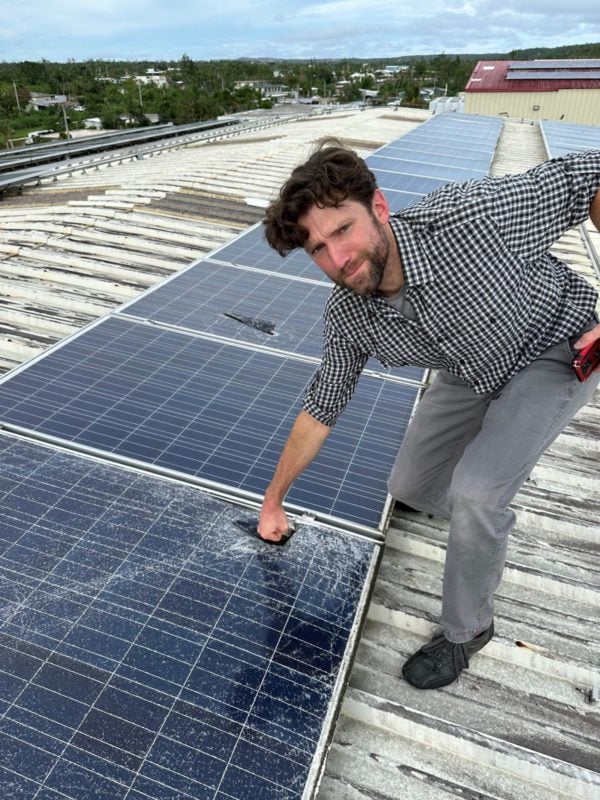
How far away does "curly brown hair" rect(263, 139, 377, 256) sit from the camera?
2762mm

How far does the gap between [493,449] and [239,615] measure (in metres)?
1.53

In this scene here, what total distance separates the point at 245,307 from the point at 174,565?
3412 millimetres

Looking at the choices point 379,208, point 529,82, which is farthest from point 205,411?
point 529,82

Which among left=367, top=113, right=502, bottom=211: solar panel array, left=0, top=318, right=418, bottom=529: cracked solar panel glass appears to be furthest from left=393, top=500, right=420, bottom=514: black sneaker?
left=367, top=113, right=502, bottom=211: solar panel array

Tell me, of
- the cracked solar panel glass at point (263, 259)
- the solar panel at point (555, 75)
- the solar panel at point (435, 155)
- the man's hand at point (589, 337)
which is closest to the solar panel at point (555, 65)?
the solar panel at point (555, 75)

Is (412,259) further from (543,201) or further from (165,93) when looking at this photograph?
(165,93)

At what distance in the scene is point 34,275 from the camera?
7230 millimetres

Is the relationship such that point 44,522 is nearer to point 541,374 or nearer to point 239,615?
point 239,615

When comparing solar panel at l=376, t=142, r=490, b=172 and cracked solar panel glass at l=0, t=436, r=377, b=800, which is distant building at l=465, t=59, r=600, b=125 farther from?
cracked solar panel glass at l=0, t=436, r=377, b=800

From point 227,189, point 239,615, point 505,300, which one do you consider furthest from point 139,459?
point 227,189

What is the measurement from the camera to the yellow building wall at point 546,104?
32844 mm

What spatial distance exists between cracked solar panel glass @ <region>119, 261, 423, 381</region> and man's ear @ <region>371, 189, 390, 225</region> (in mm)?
2183

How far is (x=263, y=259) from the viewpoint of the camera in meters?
7.20

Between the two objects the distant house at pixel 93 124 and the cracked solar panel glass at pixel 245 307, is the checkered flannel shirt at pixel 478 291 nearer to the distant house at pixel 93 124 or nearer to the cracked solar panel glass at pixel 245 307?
the cracked solar panel glass at pixel 245 307
